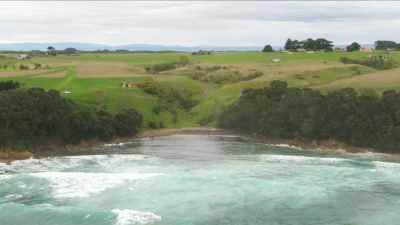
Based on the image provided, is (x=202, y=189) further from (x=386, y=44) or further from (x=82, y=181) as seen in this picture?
(x=386, y=44)

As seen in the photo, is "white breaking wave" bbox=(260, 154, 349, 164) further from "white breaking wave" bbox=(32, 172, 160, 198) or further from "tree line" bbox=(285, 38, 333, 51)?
"tree line" bbox=(285, 38, 333, 51)

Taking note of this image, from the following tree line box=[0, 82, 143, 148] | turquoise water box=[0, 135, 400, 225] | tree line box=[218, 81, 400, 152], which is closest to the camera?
turquoise water box=[0, 135, 400, 225]

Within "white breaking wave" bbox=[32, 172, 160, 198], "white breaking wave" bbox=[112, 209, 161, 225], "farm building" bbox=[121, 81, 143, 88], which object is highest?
"farm building" bbox=[121, 81, 143, 88]

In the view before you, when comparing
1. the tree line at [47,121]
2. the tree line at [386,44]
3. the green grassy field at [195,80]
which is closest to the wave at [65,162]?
the tree line at [47,121]

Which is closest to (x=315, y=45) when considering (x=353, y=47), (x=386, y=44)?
(x=353, y=47)

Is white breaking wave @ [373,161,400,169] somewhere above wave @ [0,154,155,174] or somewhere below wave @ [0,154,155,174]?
below

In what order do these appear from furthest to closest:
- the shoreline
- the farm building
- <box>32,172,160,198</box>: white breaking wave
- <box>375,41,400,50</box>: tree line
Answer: <box>375,41,400,50</box>: tree line → the farm building → the shoreline → <box>32,172,160,198</box>: white breaking wave

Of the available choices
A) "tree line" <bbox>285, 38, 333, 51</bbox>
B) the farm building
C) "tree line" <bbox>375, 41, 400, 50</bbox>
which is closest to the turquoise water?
the farm building
